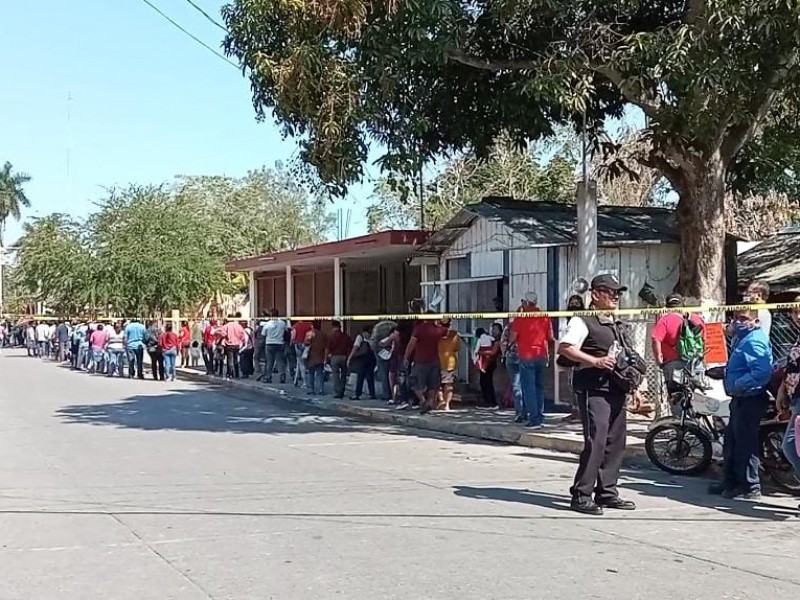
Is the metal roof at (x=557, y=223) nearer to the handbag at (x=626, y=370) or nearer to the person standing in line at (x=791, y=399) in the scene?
the person standing in line at (x=791, y=399)

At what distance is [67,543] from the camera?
25.5 feet

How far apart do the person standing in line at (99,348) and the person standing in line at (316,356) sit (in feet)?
37.0

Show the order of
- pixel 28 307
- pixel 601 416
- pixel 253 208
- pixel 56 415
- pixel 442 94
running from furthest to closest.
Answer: pixel 28 307, pixel 253 208, pixel 56 415, pixel 442 94, pixel 601 416

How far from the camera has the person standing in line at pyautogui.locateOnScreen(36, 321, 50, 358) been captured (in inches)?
1810

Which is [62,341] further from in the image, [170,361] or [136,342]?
[170,361]

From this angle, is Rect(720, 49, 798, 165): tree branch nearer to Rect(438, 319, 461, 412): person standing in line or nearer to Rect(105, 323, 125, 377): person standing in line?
Rect(438, 319, 461, 412): person standing in line

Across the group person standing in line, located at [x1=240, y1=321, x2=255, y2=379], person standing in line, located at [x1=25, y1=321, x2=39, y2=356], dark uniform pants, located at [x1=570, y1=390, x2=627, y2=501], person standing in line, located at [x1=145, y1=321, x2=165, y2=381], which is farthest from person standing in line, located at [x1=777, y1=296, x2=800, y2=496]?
person standing in line, located at [x1=25, y1=321, x2=39, y2=356]

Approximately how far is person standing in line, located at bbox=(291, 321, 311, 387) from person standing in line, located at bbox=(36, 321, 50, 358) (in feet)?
84.2

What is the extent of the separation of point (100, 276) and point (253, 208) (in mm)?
21135

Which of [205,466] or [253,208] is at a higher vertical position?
[253,208]

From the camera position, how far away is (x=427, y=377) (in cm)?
1742

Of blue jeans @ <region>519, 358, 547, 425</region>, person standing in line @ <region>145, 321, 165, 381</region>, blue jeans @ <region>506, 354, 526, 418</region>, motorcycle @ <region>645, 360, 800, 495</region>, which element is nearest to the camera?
motorcycle @ <region>645, 360, 800, 495</region>

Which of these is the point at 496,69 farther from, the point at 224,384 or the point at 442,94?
the point at 224,384

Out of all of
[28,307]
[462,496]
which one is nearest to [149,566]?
[462,496]
